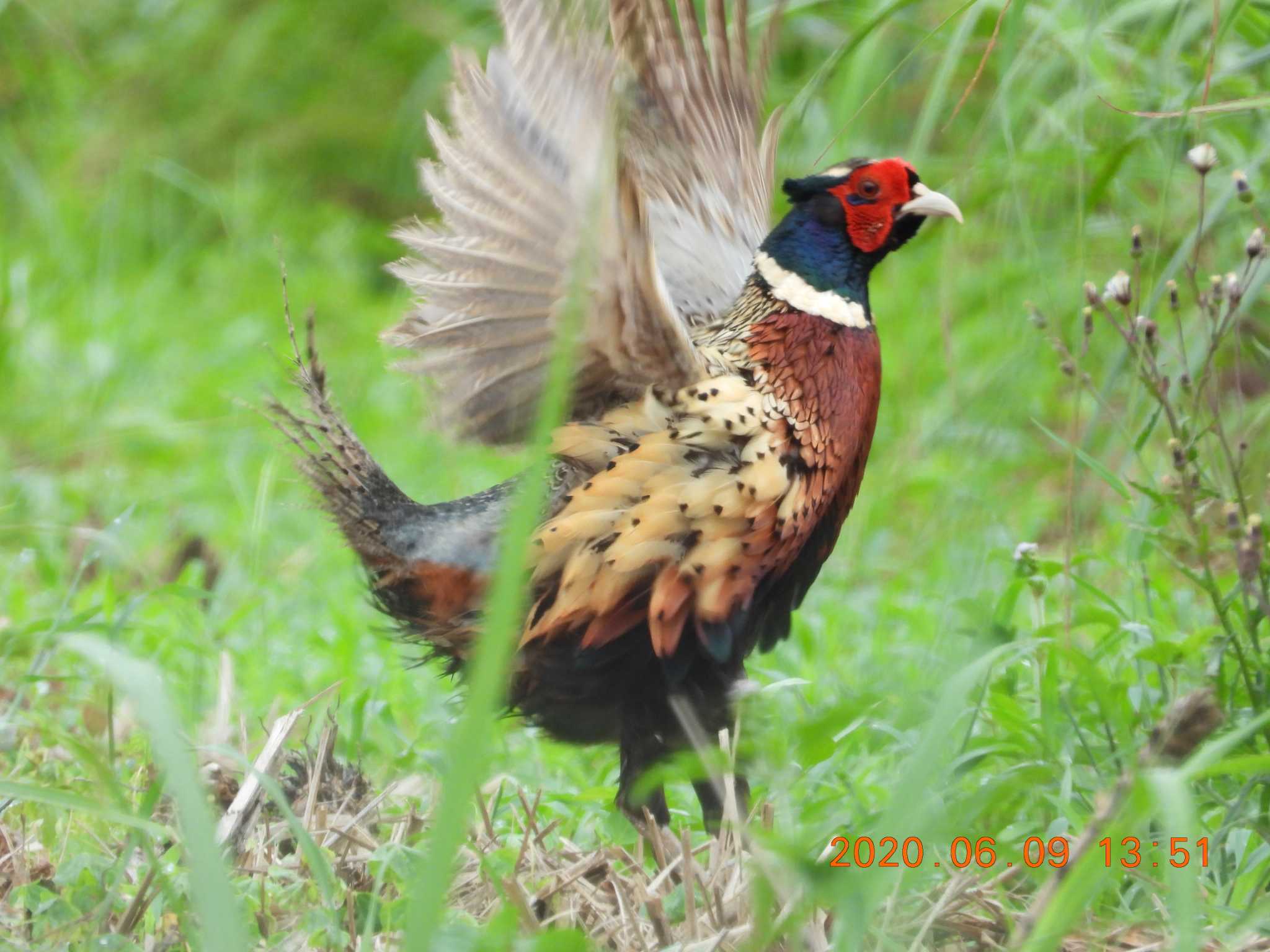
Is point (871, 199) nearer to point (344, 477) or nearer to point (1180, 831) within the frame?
point (344, 477)

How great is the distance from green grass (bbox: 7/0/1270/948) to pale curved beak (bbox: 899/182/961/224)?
7cm

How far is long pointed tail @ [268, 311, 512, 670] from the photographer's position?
2.43m

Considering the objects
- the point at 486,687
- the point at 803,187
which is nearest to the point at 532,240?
the point at 803,187

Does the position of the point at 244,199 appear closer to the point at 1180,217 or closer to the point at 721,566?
the point at 1180,217

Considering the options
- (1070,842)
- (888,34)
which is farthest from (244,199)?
(1070,842)

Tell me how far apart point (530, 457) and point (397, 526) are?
0.26 meters

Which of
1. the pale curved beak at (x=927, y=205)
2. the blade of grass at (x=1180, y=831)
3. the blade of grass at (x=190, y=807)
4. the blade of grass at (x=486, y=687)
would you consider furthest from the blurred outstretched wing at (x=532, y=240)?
the blade of grass at (x=1180, y=831)

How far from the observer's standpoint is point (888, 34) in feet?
13.9

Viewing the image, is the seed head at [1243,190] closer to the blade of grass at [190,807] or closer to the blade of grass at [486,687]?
the blade of grass at [486,687]

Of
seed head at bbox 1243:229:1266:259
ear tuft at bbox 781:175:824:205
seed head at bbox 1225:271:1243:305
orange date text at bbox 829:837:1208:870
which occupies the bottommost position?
orange date text at bbox 829:837:1208:870

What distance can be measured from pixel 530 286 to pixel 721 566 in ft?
1.55

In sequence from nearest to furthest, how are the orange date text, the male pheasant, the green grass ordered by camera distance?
the orange date text, the green grass, the male pheasant

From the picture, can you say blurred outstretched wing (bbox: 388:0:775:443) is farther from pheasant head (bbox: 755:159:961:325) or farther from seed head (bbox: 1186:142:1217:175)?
seed head (bbox: 1186:142:1217:175)

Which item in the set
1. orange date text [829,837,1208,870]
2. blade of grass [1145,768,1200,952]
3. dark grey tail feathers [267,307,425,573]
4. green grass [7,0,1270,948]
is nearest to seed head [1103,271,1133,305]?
green grass [7,0,1270,948]
